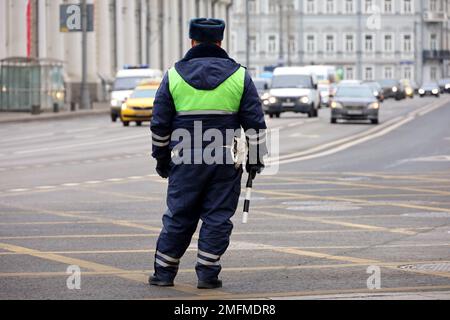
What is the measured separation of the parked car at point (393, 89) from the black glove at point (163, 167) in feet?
313

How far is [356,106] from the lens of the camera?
165 ft

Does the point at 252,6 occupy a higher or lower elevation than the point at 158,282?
higher

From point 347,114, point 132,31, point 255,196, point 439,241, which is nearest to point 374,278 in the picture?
point 439,241

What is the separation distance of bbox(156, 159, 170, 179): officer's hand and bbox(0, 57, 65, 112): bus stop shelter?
5440 cm

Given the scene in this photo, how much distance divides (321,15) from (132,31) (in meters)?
61.3

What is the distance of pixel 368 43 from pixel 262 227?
145 m

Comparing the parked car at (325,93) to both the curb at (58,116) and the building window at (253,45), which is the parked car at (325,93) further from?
the building window at (253,45)

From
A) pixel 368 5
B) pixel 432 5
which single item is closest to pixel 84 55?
pixel 368 5

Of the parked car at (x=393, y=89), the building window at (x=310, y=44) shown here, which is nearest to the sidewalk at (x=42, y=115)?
the parked car at (x=393, y=89)

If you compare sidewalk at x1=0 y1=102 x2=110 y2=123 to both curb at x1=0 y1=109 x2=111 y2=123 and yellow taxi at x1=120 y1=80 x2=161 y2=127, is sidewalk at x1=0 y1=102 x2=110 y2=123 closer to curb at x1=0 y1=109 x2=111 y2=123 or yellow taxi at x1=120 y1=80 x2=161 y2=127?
curb at x1=0 y1=109 x2=111 y2=123

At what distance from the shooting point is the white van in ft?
194

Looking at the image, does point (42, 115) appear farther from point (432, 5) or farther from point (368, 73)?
point (432, 5)

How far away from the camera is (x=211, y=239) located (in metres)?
10.4

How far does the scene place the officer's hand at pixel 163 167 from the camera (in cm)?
1062
